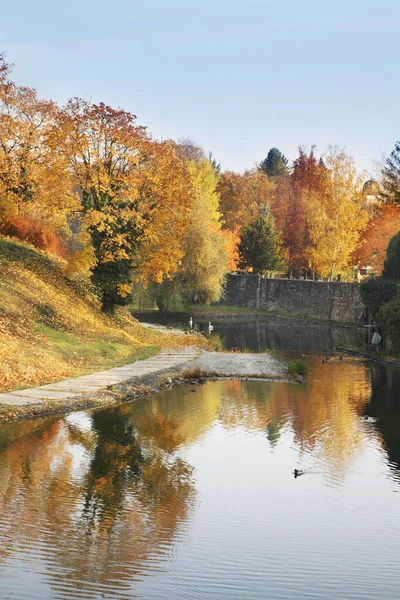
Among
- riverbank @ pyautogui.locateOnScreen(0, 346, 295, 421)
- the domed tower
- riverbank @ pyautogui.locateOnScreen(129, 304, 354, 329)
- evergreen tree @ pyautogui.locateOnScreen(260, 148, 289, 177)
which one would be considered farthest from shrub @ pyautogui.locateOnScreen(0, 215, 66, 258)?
evergreen tree @ pyautogui.locateOnScreen(260, 148, 289, 177)

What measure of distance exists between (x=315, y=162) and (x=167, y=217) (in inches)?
2035

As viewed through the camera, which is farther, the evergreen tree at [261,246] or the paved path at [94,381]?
the evergreen tree at [261,246]

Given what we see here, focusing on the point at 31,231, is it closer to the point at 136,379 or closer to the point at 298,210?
the point at 136,379

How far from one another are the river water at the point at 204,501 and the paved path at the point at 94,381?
1425 millimetres

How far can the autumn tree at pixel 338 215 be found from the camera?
233 feet

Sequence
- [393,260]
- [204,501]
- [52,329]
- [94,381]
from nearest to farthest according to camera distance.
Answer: [204,501]
[94,381]
[52,329]
[393,260]

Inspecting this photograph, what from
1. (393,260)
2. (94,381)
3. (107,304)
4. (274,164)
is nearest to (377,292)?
(393,260)

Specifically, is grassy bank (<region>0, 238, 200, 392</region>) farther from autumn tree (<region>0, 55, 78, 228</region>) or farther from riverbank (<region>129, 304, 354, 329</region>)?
riverbank (<region>129, 304, 354, 329</region>)

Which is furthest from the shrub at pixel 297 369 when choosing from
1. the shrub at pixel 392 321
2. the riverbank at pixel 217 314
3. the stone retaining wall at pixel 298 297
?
the stone retaining wall at pixel 298 297

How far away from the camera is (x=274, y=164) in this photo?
125 metres

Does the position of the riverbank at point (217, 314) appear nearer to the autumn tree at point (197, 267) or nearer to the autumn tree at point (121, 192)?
the autumn tree at point (197, 267)

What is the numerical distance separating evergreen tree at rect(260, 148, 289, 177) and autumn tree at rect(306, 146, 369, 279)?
49.6 m

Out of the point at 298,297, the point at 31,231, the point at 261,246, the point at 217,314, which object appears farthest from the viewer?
the point at 261,246

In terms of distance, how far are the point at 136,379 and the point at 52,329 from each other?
734cm
